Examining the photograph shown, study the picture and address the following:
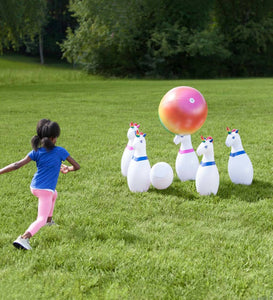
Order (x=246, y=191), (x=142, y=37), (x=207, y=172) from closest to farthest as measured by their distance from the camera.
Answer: (x=207, y=172)
(x=246, y=191)
(x=142, y=37)

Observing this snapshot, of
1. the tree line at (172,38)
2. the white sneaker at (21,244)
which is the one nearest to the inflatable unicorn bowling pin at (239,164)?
the white sneaker at (21,244)

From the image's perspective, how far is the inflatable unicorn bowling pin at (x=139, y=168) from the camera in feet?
13.9

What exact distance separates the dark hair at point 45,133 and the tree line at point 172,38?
26.9 m

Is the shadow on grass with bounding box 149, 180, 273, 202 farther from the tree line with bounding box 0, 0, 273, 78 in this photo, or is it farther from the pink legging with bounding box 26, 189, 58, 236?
the tree line with bounding box 0, 0, 273, 78

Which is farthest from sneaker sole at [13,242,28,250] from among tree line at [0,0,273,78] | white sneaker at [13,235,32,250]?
tree line at [0,0,273,78]

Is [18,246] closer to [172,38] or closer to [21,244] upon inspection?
[21,244]

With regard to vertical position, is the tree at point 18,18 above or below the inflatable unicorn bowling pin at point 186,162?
above

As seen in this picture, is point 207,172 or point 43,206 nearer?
point 43,206

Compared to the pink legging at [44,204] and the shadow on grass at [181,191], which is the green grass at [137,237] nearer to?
the shadow on grass at [181,191]

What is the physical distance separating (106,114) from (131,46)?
20317 millimetres

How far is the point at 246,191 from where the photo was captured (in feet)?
14.4

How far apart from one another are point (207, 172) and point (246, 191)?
59cm

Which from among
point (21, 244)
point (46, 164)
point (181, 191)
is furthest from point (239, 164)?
point (21, 244)

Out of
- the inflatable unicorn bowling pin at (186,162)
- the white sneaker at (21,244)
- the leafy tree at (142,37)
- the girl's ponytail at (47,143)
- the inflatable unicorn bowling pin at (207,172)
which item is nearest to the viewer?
the white sneaker at (21,244)
